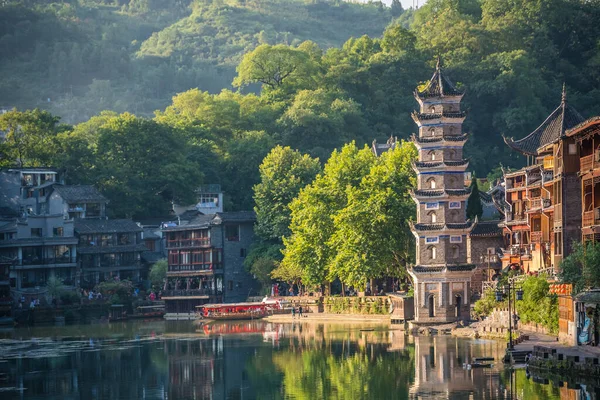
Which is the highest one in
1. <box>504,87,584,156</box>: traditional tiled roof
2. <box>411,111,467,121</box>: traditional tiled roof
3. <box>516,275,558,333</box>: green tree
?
<box>411,111,467,121</box>: traditional tiled roof

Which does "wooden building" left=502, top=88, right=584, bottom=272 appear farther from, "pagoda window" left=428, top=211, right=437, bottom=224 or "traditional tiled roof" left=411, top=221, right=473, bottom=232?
"pagoda window" left=428, top=211, right=437, bottom=224

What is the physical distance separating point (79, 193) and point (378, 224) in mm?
44033

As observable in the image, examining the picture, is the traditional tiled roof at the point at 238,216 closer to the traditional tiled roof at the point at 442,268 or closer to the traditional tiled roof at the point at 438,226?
the traditional tiled roof at the point at 438,226

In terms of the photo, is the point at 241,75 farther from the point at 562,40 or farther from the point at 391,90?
the point at 562,40

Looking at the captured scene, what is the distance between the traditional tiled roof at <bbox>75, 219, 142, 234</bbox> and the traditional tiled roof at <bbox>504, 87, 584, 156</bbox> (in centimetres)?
5277

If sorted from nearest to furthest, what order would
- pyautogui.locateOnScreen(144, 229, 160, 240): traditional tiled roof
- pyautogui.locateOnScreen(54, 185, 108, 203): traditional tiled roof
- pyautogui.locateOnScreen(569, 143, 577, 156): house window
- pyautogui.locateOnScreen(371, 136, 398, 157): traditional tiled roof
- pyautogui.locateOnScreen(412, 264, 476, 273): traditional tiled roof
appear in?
pyautogui.locateOnScreen(569, 143, 577, 156): house window → pyautogui.locateOnScreen(412, 264, 476, 273): traditional tiled roof → pyautogui.locateOnScreen(54, 185, 108, 203): traditional tiled roof → pyautogui.locateOnScreen(371, 136, 398, 157): traditional tiled roof → pyautogui.locateOnScreen(144, 229, 160, 240): traditional tiled roof

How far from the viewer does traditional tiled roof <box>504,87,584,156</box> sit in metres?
90.8

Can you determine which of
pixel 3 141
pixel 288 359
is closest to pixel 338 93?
pixel 3 141

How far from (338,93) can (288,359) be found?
3304 inches

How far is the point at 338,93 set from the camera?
163m

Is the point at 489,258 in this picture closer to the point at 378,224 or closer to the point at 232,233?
the point at 378,224

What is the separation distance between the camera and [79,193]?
141625 mm

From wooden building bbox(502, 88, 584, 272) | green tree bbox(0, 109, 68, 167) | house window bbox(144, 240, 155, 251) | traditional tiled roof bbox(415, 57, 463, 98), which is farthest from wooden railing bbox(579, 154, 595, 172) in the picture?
green tree bbox(0, 109, 68, 167)

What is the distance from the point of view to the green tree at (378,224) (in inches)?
4318
